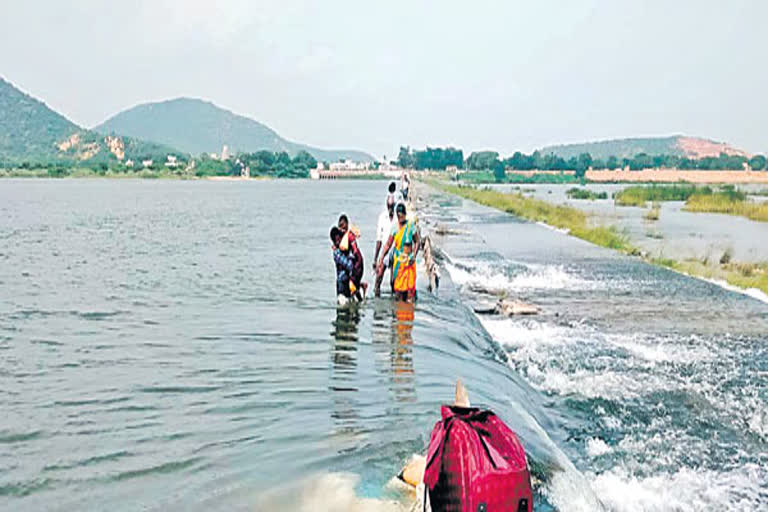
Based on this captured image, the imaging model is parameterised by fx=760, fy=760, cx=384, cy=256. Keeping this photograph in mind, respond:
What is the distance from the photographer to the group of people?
1132 cm

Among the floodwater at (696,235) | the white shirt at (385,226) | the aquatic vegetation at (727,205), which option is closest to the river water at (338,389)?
the white shirt at (385,226)

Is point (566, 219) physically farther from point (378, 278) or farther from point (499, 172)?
point (499, 172)

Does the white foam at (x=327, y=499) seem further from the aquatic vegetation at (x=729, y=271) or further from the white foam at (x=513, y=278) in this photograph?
the aquatic vegetation at (x=729, y=271)

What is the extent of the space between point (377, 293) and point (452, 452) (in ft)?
32.0

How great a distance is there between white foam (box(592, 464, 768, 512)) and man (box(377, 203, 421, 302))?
5.18 m

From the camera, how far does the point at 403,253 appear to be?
1171cm

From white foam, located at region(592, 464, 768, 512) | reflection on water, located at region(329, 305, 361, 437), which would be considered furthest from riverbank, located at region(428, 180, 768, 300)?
white foam, located at region(592, 464, 768, 512)

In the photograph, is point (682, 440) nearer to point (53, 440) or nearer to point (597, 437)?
point (597, 437)

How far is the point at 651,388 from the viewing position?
1010 cm

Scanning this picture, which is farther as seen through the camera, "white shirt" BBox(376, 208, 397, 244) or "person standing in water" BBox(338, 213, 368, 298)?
"white shirt" BBox(376, 208, 397, 244)

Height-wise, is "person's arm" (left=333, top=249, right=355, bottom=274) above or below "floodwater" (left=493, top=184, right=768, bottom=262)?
above

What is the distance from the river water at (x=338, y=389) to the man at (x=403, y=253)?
440 millimetres

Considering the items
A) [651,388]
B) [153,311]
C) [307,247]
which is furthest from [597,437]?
[307,247]

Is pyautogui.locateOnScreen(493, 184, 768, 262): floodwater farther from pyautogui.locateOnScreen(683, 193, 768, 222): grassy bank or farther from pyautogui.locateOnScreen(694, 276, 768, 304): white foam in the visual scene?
pyautogui.locateOnScreen(694, 276, 768, 304): white foam
